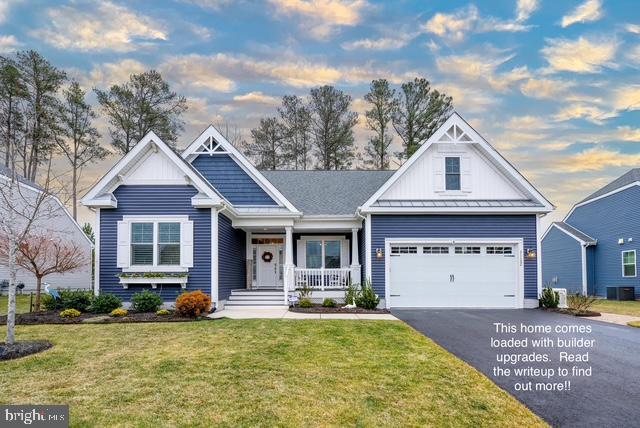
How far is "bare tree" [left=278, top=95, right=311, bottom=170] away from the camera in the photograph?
32.6 m

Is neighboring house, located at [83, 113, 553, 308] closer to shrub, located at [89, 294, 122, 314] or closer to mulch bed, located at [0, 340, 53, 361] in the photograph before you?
shrub, located at [89, 294, 122, 314]

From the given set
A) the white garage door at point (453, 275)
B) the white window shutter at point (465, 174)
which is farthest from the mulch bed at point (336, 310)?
the white window shutter at point (465, 174)

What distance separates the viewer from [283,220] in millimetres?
15664

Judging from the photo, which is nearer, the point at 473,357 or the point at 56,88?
the point at 473,357

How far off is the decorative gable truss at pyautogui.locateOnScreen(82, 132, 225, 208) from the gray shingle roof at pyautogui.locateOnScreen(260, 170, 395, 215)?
442 cm

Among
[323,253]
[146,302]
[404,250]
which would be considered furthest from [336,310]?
[146,302]

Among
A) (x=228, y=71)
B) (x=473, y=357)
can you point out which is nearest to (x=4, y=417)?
(x=473, y=357)

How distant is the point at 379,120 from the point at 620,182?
15201mm

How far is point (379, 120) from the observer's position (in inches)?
1258

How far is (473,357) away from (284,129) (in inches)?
1074

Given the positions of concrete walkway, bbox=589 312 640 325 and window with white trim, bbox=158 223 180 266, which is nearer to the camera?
concrete walkway, bbox=589 312 640 325

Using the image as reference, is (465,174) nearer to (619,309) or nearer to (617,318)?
(617,318)

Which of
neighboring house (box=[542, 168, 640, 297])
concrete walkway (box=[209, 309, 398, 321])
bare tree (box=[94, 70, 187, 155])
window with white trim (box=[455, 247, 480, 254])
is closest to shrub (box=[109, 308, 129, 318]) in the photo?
concrete walkway (box=[209, 309, 398, 321])

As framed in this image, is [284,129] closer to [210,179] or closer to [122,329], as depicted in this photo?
[210,179]
